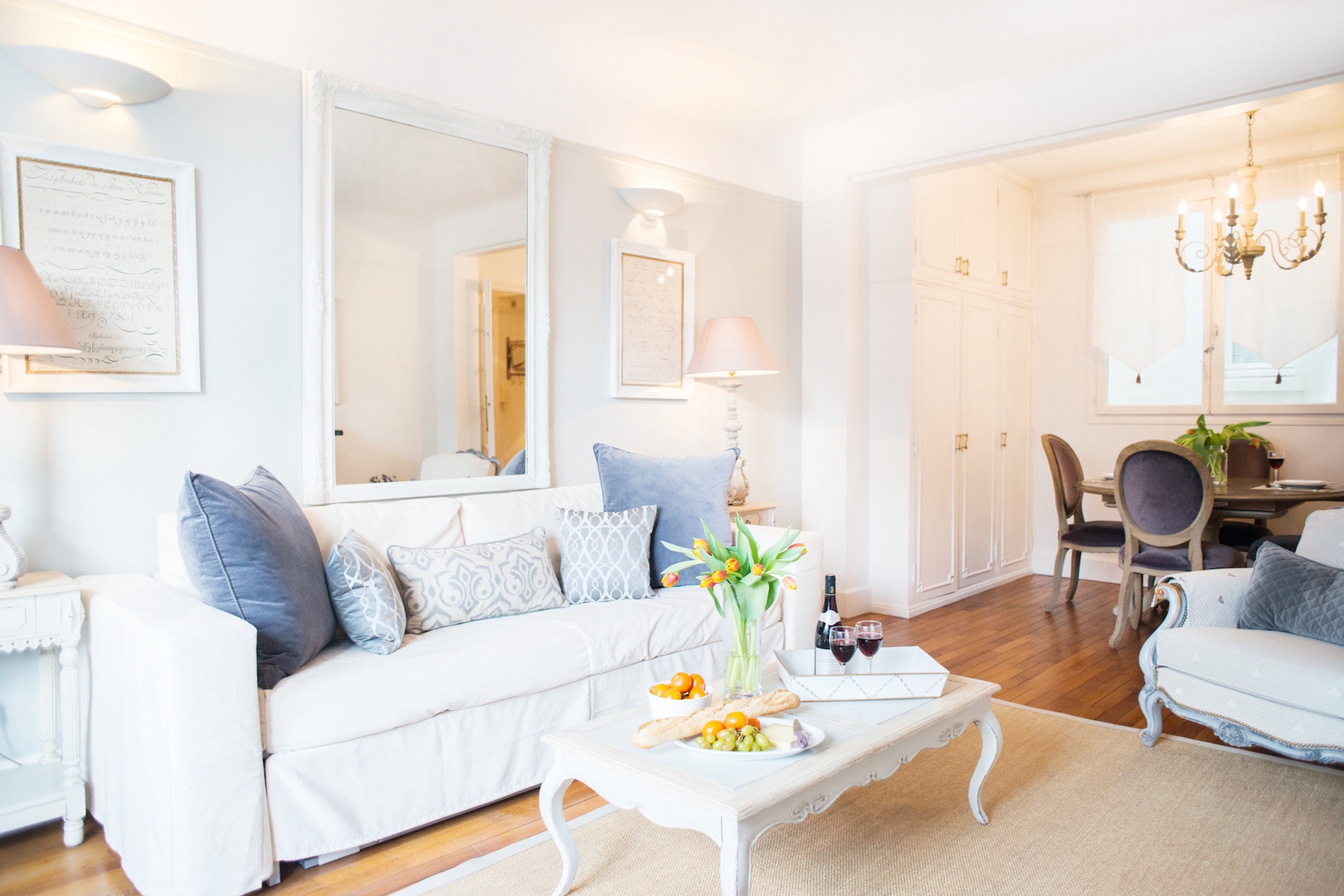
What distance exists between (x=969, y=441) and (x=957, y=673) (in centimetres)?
189

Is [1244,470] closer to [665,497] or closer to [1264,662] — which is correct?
[1264,662]

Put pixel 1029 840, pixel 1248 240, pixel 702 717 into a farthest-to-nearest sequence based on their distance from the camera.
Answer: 1. pixel 1248 240
2. pixel 1029 840
3. pixel 702 717

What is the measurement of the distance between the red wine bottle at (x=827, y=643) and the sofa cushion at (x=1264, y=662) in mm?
1279

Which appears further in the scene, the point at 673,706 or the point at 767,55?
the point at 767,55

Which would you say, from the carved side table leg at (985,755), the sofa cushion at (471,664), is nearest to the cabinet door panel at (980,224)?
the sofa cushion at (471,664)

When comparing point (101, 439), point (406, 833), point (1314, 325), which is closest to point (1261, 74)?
point (1314, 325)

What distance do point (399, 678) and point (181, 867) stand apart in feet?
1.94

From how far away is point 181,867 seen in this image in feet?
6.17

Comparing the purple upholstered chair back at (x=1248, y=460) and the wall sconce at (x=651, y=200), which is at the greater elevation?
the wall sconce at (x=651, y=200)

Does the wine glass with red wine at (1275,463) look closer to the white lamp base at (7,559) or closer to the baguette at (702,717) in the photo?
the baguette at (702,717)

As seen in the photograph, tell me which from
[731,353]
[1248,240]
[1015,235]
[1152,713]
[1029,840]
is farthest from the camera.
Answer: [1015,235]

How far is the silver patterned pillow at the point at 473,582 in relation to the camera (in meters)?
2.67

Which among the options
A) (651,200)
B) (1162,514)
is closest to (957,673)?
(1162,514)

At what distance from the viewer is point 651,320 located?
4.07 m
